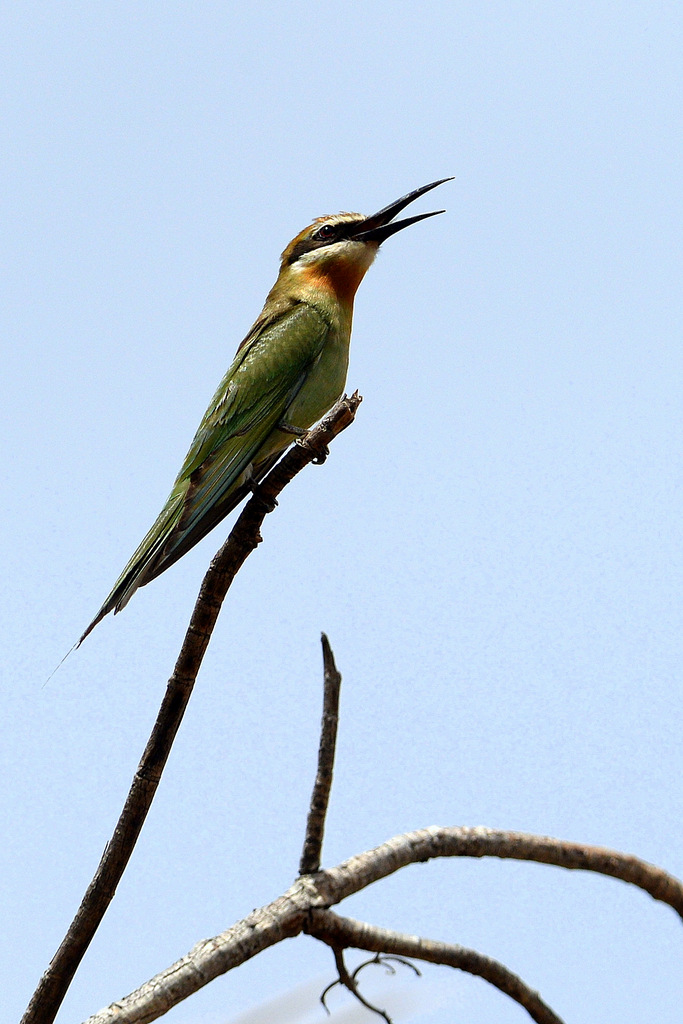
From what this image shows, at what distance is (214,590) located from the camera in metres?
2.51

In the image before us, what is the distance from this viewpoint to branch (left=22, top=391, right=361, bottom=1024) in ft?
7.47

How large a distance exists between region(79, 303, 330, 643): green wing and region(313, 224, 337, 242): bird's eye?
59 centimetres

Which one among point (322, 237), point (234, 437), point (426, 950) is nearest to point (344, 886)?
point (426, 950)

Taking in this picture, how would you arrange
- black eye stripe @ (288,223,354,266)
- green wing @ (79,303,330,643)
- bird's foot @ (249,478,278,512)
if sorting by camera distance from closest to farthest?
bird's foot @ (249,478,278,512) < green wing @ (79,303,330,643) < black eye stripe @ (288,223,354,266)

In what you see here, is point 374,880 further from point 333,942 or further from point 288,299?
point 288,299

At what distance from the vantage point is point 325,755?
7.28ft

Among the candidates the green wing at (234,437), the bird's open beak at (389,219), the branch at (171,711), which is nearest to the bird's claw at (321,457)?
the branch at (171,711)

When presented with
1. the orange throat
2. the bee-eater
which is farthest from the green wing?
the orange throat

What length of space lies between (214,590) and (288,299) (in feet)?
5.98

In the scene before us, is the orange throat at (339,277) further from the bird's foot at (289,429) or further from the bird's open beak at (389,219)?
the bird's foot at (289,429)

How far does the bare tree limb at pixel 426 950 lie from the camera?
207cm

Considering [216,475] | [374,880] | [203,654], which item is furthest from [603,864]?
[216,475]

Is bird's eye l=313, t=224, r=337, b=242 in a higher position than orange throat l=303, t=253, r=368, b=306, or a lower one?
higher

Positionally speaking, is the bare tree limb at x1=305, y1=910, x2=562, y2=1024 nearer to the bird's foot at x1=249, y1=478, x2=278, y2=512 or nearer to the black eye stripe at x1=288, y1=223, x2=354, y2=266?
the bird's foot at x1=249, y1=478, x2=278, y2=512
